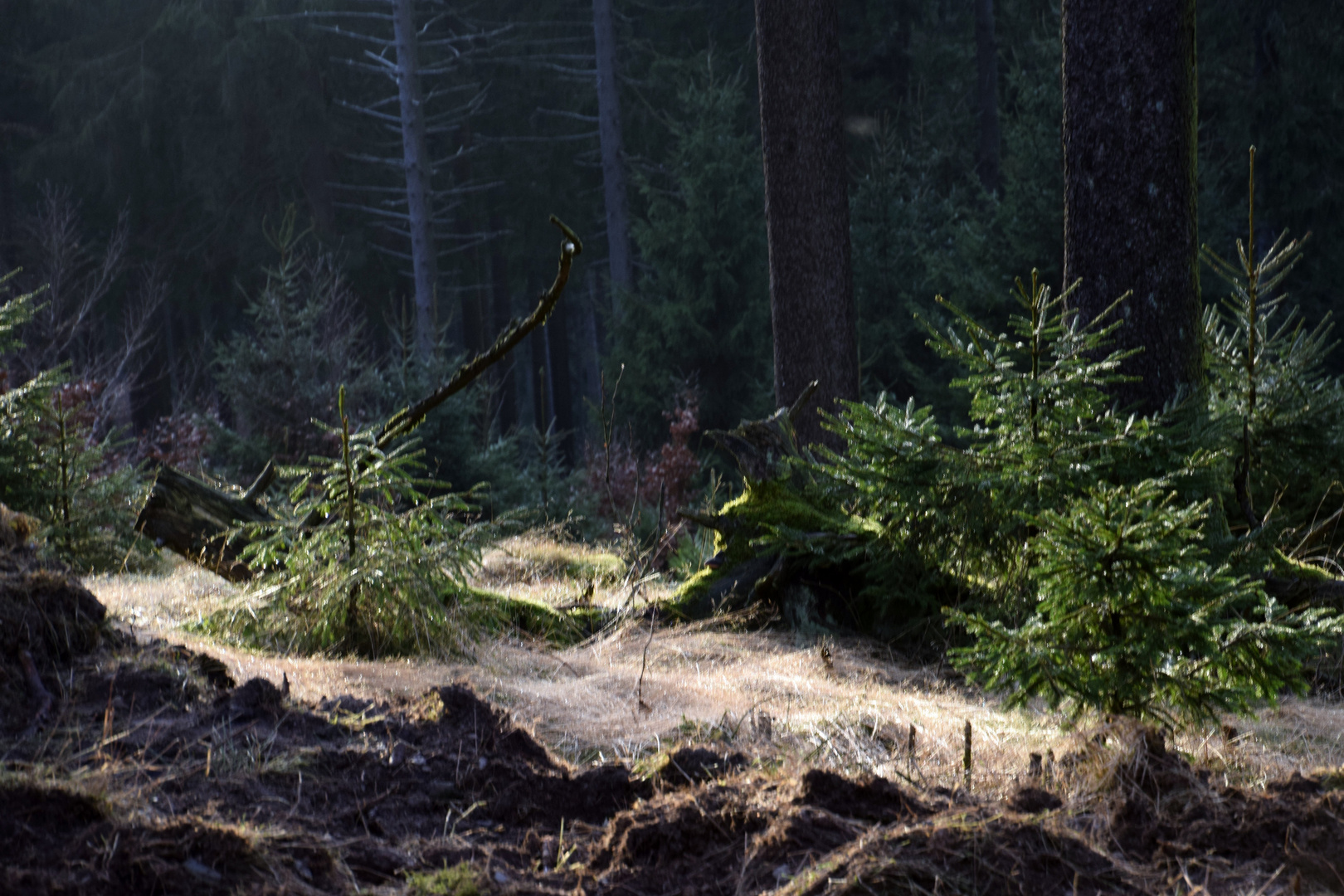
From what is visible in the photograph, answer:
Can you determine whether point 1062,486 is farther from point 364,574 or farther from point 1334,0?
point 1334,0

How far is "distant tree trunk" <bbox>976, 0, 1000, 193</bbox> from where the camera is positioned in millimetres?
21203

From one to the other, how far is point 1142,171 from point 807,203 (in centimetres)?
346

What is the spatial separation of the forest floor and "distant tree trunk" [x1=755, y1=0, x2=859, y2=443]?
16.4 ft

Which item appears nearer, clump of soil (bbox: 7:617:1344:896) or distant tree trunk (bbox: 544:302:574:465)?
clump of soil (bbox: 7:617:1344:896)

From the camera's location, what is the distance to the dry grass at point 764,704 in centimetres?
352

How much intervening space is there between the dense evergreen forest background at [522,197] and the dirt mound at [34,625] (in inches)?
329

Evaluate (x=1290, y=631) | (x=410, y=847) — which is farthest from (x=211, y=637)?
(x=1290, y=631)

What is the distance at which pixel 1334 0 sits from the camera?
56.9 feet

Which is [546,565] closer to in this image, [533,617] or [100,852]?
[533,617]

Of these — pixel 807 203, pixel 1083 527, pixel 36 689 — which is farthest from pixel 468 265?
pixel 1083 527

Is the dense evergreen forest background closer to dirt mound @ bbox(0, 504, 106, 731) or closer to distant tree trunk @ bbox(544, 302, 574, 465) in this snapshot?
distant tree trunk @ bbox(544, 302, 574, 465)

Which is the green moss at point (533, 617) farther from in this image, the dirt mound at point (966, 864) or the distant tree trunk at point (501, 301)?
the distant tree trunk at point (501, 301)

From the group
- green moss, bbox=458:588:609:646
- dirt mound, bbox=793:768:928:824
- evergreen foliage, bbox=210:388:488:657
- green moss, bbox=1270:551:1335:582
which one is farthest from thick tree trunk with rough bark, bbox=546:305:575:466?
dirt mound, bbox=793:768:928:824

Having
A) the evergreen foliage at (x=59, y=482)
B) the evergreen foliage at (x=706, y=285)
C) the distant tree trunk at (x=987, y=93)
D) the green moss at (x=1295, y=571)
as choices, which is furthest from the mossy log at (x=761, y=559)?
the distant tree trunk at (x=987, y=93)
